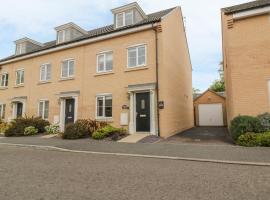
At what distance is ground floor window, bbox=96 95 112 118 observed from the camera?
52.0 ft

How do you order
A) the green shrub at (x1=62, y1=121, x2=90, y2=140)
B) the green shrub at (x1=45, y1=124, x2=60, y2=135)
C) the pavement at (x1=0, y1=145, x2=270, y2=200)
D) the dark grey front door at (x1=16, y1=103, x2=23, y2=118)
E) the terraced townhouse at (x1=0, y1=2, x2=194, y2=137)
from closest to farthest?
the pavement at (x1=0, y1=145, x2=270, y2=200) < the green shrub at (x1=62, y1=121, x2=90, y2=140) < the terraced townhouse at (x1=0, y1=2, x2=194, y2=137) < the green shrub at (x1=45, y1=124, x2=60, y2=135) < the dark grey front door at (x1=16, y1=103, x2=23, y2=118)

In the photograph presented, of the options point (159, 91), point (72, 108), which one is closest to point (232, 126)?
point (159, 91)

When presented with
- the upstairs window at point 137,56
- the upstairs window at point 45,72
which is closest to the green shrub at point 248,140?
the upstairs window at point 137,56

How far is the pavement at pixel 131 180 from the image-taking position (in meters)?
4.45

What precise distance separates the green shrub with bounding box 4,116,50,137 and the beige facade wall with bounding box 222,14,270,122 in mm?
13100

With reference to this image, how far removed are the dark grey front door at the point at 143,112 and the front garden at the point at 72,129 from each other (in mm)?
A: 1013

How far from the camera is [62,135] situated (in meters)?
14.6

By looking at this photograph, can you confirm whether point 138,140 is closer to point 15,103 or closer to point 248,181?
point 248,181

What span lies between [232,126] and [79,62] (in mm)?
11435

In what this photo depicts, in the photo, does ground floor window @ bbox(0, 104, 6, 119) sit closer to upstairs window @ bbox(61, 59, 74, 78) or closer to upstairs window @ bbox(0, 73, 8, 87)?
upstairs window @ bbox(0, 73, 8, 87)

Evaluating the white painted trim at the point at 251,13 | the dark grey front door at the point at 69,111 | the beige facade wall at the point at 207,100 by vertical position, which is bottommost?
the dark grey front door at the point at 69,111

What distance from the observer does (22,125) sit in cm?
1706

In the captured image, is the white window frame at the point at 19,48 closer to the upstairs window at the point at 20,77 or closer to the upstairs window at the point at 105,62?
the upstairs window at the point at 20,77

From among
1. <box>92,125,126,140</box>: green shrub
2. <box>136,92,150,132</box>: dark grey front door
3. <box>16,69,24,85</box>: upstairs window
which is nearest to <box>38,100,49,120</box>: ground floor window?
<box>16,69,24,85</box>: upstairs window
